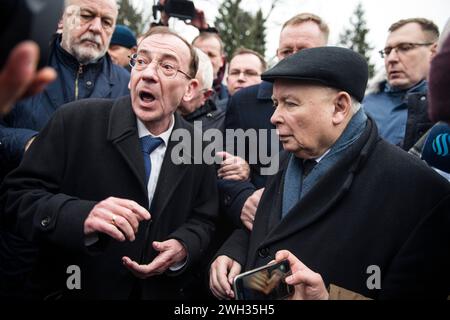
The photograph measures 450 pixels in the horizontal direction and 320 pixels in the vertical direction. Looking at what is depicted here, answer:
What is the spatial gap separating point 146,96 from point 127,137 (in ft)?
1.07

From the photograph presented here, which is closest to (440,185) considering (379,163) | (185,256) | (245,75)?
(379,163)

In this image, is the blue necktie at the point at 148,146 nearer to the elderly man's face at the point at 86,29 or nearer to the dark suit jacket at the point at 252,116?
the dark suit jacket at the point at 252,116

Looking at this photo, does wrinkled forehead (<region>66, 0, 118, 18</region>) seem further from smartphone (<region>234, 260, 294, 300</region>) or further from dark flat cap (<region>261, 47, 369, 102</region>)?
smartphone (<region>234, 260, 294, 300</region>)

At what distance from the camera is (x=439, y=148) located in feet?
6.48

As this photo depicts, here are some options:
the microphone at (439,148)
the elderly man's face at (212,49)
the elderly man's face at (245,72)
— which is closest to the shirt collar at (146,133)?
the microphone at (439,148)

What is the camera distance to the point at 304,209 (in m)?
2.05

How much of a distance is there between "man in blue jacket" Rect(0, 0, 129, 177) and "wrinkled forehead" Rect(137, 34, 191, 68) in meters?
0.57

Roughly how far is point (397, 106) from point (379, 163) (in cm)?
153

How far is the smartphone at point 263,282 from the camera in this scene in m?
1.70

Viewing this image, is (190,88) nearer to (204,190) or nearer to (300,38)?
(204,190)

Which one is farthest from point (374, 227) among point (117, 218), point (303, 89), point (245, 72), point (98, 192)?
point (245, 72)

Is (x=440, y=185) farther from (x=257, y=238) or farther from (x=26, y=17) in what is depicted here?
(x=26, y=17)

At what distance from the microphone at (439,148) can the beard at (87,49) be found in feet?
7.09
